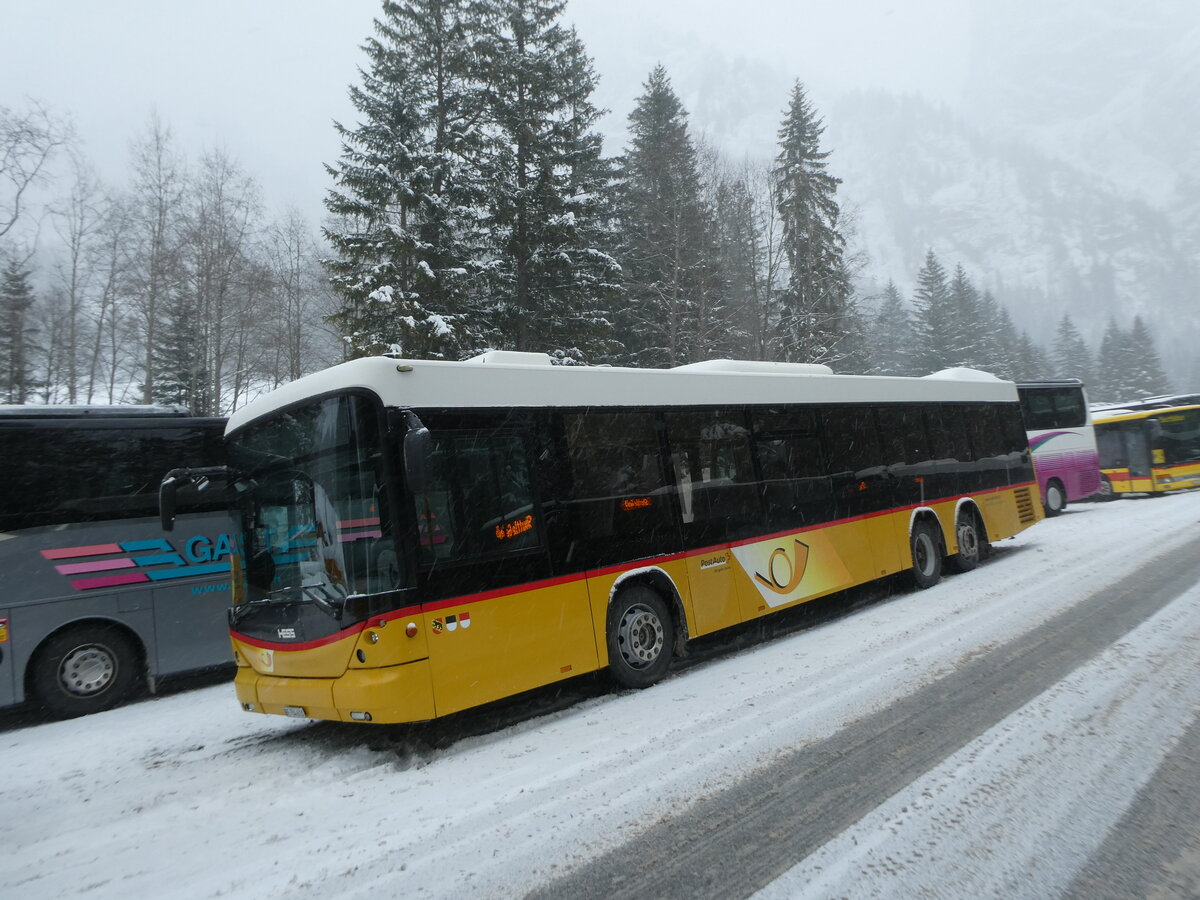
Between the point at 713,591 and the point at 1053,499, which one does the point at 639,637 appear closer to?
the point at 713,591

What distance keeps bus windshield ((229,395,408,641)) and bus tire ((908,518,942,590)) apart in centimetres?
789

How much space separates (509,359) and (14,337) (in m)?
24.5

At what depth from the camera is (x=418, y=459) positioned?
4984 mm

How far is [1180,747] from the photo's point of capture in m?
4.40

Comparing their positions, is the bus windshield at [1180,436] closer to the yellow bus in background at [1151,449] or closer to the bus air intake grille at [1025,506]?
the yellow bus in background at [1151,449]

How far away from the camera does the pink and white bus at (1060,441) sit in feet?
67.1

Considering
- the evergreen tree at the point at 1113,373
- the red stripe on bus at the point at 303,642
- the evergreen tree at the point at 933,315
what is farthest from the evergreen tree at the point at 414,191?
the evergreen tree at the point at 1113,373

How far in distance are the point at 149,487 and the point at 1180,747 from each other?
9.69m

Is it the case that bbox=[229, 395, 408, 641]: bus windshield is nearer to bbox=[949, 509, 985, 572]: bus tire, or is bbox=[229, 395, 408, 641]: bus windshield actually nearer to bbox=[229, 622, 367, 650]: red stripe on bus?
bbox=[229, 622, 367, 650]: red stripe on bus

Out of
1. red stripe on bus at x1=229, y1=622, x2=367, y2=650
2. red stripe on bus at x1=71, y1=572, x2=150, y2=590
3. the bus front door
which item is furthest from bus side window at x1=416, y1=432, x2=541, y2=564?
the bus front door

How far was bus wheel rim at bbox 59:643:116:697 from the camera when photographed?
7.97 meters

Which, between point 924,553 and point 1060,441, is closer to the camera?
point 924,553

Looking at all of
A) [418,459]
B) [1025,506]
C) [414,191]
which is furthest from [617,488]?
[414,191]

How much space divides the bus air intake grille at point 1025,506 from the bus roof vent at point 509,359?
1011cm
